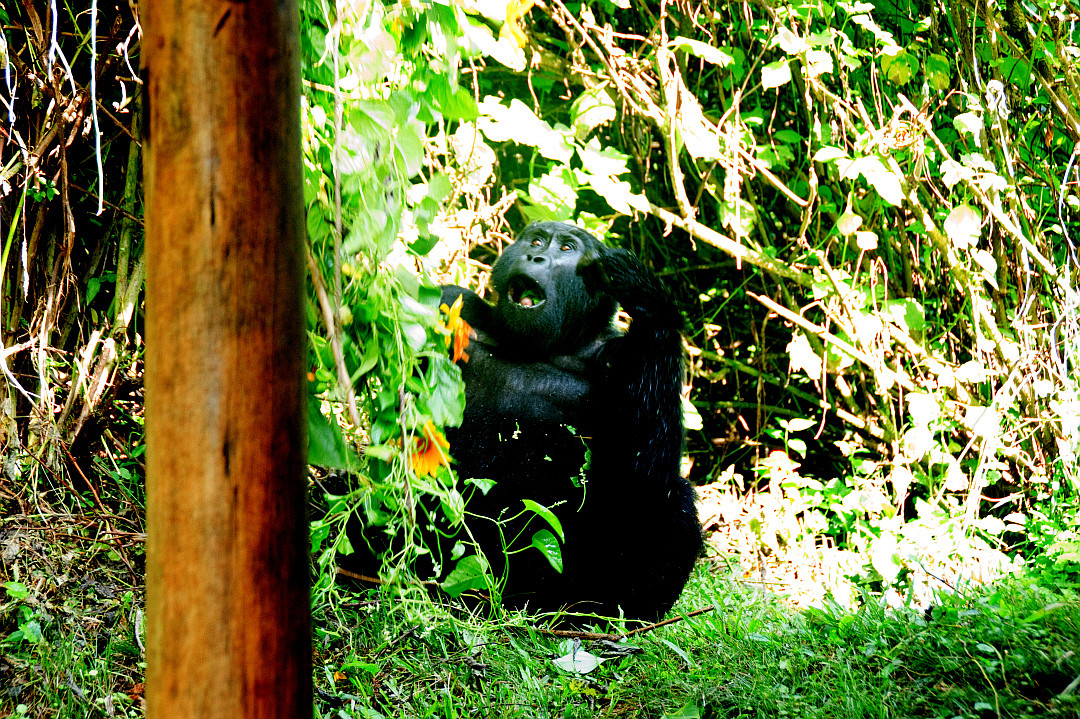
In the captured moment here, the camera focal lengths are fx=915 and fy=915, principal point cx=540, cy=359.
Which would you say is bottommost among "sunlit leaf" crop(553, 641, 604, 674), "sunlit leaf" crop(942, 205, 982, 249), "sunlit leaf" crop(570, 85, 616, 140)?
"sunlit leaf" crop(553, 641, 604, 674)

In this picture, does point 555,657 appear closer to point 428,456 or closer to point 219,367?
point 428,456

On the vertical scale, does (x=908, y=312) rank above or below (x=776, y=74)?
below

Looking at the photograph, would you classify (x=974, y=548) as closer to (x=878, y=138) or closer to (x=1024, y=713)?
(x=878, y=138)

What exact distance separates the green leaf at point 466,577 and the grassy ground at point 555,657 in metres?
0.07

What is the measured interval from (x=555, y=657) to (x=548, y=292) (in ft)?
4.26

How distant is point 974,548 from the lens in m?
3.80

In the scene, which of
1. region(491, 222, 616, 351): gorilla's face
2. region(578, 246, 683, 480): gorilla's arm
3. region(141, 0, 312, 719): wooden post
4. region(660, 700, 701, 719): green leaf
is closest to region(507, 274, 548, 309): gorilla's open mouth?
region(491, 222, 616, 351): gorilla's face

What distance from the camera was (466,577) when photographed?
106 inches

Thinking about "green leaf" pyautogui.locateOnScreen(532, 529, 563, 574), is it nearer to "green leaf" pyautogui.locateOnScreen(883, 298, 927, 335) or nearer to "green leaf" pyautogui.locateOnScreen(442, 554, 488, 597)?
"green leaf" pyautogui.locateOnScreen(442, 554, 488, 597)

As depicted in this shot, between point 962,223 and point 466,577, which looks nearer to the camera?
point 466,577

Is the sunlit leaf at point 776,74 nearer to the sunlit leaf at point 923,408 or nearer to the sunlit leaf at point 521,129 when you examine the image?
the sunlit leaf at point 521,129

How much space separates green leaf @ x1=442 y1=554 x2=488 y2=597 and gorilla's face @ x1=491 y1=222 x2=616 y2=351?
36.5 inches

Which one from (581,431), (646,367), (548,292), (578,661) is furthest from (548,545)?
(548,292)

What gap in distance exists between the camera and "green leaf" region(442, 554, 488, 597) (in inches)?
105
